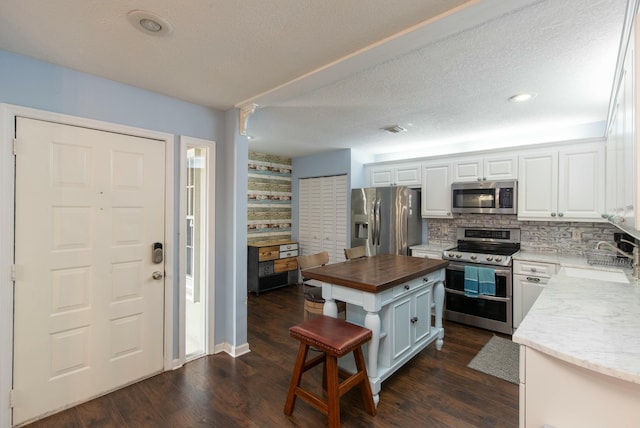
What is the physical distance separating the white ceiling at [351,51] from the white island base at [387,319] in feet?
5.35

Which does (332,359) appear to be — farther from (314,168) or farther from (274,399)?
(314,168)

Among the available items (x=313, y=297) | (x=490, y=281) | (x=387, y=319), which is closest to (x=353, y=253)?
(x=313, y=297)

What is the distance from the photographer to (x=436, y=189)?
14.0 ft

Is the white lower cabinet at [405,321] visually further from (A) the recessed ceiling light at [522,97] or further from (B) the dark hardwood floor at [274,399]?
(A) the recessed ceiling light at [522,97]

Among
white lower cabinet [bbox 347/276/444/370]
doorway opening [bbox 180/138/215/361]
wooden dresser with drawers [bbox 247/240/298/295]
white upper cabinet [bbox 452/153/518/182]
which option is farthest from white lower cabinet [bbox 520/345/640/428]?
wooden dresser with drawers [bbox 247/240/298/295]

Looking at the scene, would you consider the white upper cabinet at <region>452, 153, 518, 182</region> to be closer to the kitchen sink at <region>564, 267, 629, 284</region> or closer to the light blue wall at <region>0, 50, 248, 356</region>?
the kitchen sink at <region>564, 267, 629, 284</region>

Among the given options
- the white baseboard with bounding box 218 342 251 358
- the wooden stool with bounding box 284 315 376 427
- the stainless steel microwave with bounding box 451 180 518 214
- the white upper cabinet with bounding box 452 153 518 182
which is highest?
the white upper cabinet with bounding box 452 153 518 182

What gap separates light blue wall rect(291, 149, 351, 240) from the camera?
16.3 feet

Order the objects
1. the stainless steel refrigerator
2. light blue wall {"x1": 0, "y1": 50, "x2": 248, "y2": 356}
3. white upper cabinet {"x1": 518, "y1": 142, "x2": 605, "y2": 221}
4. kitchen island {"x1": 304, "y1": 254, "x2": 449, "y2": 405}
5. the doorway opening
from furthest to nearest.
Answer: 1. the stainless steel refrigerator
2. white upper cabinet {"x1": 518, "y1": 142, "x2": 605, "y2": 221}
3. the doorway opening
4. kitchen island {"x1": 304, "y1": 254, "x2": 449, "y2": 405}
5. light blue wall {"x1": 0, "y1": 50, "x2": 248, "y2": 356}

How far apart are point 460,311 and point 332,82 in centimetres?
307

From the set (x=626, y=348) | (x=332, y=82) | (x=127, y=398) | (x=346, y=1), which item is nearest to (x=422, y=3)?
(x=346, y=1)

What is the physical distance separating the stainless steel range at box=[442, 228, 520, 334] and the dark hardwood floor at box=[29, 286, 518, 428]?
2.41ft

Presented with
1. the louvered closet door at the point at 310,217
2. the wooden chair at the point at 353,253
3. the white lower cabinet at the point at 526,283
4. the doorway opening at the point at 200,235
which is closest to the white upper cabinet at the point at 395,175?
the louvered closet door at the point at 310,217

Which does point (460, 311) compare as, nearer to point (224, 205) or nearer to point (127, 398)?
point (224, 205)
